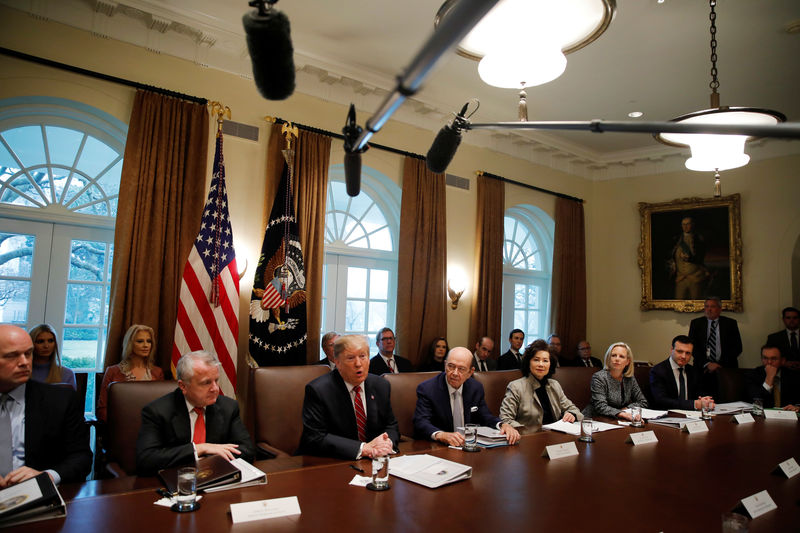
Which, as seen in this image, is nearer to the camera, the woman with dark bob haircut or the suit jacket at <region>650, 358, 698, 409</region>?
the woman with dark bob haircut

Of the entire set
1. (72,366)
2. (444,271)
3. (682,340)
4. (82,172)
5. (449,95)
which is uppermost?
(449,95)

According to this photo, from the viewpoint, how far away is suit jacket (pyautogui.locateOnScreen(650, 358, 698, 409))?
4.64 m

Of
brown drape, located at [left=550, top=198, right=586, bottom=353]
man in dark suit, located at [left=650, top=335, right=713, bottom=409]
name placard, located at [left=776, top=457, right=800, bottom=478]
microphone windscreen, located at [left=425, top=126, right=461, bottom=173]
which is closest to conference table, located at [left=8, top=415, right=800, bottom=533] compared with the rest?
name placard, located at [left=776, top=457, right=800, bottom=478]

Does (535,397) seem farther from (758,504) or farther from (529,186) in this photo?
(529,186)

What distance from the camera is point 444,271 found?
636cm

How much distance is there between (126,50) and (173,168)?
3.50ft

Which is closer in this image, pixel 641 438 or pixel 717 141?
pixel 641 438

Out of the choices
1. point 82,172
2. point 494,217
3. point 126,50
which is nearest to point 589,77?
point 494,217

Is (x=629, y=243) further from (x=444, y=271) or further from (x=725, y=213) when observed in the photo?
(x=444, y=271)

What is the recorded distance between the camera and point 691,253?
7.79 metres

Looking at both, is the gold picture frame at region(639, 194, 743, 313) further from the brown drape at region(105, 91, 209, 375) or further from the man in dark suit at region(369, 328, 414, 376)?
the brown drape at region(105, 91, 209, 375)

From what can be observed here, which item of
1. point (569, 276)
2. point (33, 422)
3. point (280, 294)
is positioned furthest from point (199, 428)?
point (569, 276)

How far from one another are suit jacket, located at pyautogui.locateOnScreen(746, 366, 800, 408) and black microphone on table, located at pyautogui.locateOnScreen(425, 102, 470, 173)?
4674 mm

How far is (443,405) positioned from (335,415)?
82 cm
